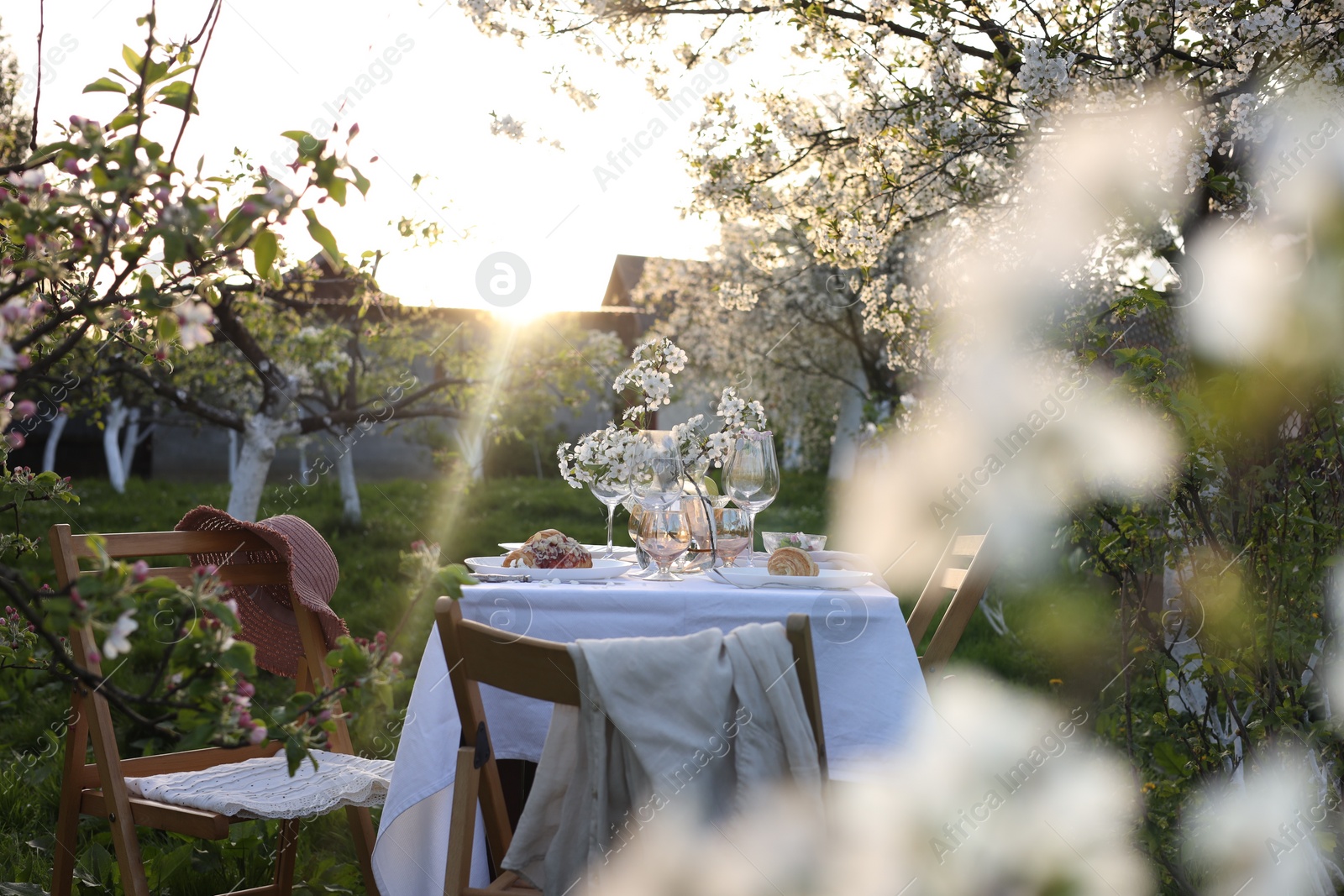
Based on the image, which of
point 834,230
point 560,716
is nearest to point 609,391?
point 834,230

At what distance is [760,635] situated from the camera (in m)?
1.81

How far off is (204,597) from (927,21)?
13.5ft

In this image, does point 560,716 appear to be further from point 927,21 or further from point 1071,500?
point 927,21

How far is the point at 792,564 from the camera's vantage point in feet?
8.82

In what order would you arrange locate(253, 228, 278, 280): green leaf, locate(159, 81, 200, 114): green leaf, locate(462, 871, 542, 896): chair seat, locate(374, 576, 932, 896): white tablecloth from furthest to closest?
1. locate(374, 576, 932, 896): white tablecloth
2. locate(462, 871, 542, 896): chair seat
3. locate(159, 81, 200, 114): green leaf
4. locate(253, 228, 278, 280): green leaf

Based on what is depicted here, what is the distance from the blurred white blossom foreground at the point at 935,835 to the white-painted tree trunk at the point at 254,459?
499 cm

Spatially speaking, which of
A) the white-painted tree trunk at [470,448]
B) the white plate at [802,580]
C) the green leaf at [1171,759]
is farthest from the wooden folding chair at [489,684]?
the white-painted tree trunk at [470,448]

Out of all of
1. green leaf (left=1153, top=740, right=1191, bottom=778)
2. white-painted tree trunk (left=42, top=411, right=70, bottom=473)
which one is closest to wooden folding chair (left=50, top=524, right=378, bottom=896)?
green leaf (left=1153, top=740, right=1191, bottom=778)

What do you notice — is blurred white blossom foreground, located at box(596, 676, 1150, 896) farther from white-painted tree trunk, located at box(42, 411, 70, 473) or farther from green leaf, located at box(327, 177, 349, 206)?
white-painted tree trunk, located at box(42, 411, 70, 473)

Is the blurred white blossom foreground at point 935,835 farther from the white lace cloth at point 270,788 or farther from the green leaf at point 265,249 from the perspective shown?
the green leaf at point 265,249

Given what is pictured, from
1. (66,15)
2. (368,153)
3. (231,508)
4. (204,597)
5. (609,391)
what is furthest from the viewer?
(609,391)

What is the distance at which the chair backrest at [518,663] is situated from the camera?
1.69m

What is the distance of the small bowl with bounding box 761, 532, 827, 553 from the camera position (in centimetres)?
302

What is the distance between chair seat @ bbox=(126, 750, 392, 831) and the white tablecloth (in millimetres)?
223
